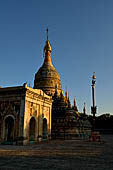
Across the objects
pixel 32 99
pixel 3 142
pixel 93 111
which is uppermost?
pixel 32 99

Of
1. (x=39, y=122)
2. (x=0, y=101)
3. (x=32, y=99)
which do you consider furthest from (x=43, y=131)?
(x=0, y=101)

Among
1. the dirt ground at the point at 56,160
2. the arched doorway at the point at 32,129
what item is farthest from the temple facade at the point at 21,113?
the dirt ground at the point at 56,160

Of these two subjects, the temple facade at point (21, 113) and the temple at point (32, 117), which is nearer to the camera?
the temple facade at point (21, 113)

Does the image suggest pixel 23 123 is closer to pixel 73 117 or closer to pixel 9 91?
pixel 9 91

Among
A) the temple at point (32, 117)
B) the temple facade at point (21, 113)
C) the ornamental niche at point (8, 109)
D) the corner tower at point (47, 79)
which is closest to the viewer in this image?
the temple facade at point (21, 113)

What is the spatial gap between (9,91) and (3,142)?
6395 millimetres

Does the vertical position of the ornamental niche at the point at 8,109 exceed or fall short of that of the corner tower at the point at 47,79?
it falls short

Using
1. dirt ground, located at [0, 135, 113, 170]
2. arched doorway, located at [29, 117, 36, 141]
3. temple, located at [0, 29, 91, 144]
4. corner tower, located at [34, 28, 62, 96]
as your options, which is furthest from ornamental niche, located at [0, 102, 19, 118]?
corner tower, located at [34, 28, 62, 96]

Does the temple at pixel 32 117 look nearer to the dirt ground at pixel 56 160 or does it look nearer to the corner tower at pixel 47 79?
the corner tower at pixel 47 79

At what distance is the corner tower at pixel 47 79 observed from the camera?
46.2m

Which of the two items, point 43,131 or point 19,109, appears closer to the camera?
point 19,109

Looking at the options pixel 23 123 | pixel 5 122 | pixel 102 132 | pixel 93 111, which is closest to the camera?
pixel 23 123

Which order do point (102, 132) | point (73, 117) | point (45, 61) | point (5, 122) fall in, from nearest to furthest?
point (5, 122)
point (73, 117)
point (45, 61)
point (102, 132)

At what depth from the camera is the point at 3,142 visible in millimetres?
22875
